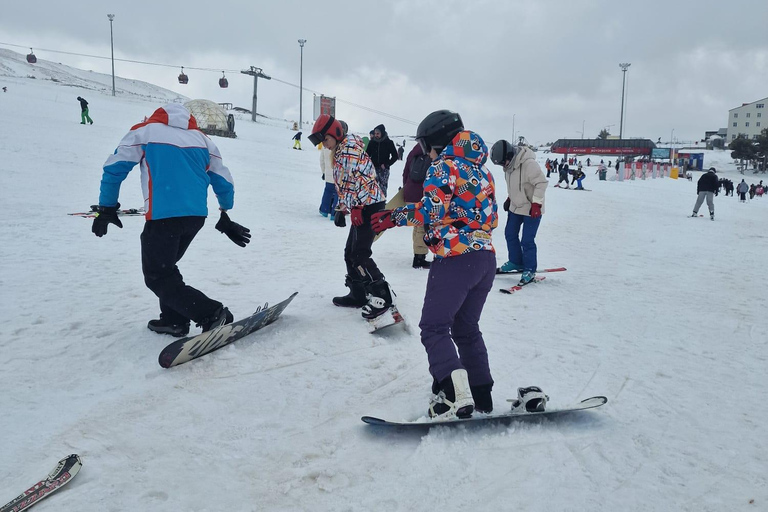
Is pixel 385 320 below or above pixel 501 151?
below

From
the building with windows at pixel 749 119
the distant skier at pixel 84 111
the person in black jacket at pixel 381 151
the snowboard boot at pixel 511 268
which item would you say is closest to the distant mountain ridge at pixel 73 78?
the distant skier at pixel 84 111

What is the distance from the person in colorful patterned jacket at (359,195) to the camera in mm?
4672

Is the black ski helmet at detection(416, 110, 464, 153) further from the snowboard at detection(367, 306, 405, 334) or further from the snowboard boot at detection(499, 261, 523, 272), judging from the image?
the snowboard boot at detection(499, 261, 523, 272)

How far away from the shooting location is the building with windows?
330 feet

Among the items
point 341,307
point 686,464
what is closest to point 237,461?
point 686,464

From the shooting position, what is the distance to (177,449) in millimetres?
2629

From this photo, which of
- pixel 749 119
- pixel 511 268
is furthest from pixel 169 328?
pixel 749 119

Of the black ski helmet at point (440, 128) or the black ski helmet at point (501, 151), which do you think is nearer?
the black ski helmet at point (440, 128)

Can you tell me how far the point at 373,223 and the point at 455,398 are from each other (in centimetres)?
107

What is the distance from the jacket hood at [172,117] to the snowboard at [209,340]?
1502 millimetres

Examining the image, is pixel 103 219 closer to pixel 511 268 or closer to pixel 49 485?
pixel 49 485

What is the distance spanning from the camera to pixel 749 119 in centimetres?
10262

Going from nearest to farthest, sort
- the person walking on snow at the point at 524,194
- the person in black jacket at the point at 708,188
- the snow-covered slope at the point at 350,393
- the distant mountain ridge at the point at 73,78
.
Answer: the snow-covered slope at the point at 350,393 → the person walking on snow at the point at 524,194 → the person in black jacket at the point at 708,188 → the distant mountain ridge at the point at 73,78

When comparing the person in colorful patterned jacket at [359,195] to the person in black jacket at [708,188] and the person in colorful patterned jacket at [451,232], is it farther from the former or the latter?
the person in black jacket at [708,188]
